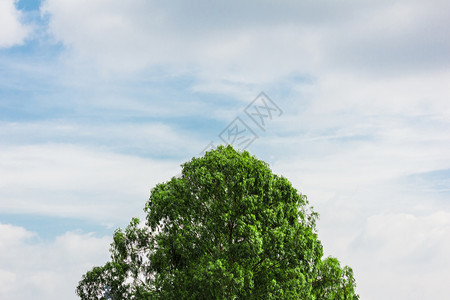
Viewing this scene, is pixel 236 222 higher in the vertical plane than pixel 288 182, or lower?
lower

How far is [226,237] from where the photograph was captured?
24.3 m

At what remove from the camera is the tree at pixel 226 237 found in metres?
22.9

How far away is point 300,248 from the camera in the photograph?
2414 centimetres

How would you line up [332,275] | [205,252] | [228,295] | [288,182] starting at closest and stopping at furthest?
[228,295], [205,252], [288,182], [332,275]

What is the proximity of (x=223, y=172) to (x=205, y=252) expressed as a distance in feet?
13.5

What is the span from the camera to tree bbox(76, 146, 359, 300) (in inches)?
901

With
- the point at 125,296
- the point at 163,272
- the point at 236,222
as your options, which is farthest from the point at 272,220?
the point at 125,296

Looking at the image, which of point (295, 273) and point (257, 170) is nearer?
point (295, 273)

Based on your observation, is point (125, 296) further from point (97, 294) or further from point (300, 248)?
point (300, 248)

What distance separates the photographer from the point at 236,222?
2442 cm

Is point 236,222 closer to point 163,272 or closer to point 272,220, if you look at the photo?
point 272,220

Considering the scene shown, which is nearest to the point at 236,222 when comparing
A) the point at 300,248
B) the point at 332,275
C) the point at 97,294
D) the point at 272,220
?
the point at 272,220

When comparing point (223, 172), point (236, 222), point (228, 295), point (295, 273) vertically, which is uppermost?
point (223, 172)

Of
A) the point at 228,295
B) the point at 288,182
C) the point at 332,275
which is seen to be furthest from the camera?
the point at 332,275
